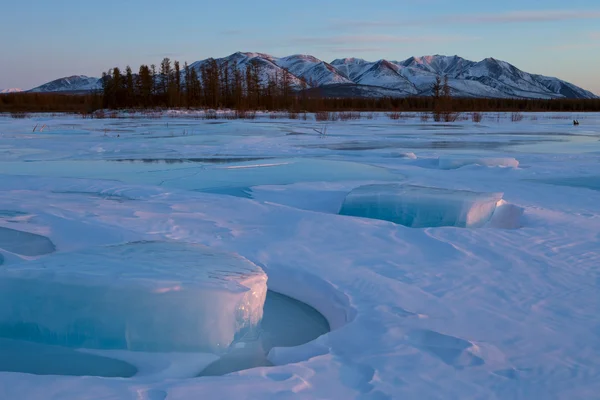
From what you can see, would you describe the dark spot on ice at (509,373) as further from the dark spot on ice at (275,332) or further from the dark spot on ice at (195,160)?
the dark spot on ice at (195,160)

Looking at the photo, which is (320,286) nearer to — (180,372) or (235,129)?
(180,372)

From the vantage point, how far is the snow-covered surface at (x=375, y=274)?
210 cm

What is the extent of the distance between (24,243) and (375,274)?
2.32 metres

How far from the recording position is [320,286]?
10.5ft

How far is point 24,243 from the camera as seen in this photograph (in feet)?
13.0

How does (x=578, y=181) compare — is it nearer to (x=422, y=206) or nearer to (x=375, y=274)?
(x=422, y=206)

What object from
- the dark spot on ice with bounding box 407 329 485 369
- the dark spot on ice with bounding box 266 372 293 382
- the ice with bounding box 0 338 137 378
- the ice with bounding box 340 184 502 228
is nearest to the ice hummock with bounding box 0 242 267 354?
the ice with bounding box 0 338 137 378

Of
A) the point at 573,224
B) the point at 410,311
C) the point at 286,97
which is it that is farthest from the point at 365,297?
the point at 286,97

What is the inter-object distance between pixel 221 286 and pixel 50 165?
7.09 meters

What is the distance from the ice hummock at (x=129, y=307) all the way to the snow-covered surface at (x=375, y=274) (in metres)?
0.08

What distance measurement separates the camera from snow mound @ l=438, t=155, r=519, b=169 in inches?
322

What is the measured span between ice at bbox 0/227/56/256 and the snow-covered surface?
0.26ft

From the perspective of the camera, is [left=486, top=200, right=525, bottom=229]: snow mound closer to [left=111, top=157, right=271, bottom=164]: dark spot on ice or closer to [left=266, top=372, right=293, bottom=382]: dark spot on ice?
[left=266, top=372, right=293, bottom=382]: dark spot on ice

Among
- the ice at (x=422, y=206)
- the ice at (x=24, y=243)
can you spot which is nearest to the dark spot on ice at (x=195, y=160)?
the ice at (x=422, y=206)
